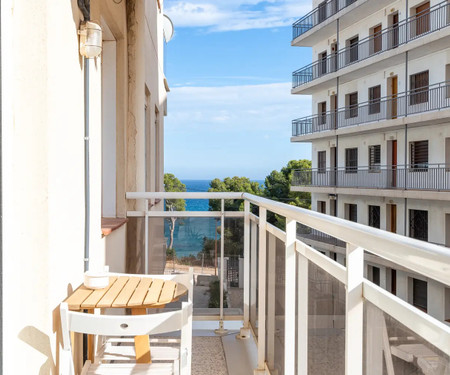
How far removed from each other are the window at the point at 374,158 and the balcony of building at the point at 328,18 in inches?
230

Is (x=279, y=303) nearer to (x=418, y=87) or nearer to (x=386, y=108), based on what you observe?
(x=418, y=87)

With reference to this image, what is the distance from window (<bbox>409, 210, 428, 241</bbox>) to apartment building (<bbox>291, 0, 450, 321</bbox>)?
0.14 ft

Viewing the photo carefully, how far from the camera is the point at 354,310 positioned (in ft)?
3.67

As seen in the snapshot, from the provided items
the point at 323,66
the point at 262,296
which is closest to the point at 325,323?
the point at 262,296

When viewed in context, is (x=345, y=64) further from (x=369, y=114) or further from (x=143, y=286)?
(x=143, y=286)

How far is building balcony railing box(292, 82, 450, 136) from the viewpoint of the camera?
19.0 metres

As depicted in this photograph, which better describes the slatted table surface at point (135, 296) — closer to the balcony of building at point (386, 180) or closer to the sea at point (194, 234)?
the sea at point (194, 234)

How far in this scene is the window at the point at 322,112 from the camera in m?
26.0

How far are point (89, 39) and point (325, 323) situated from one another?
171cm

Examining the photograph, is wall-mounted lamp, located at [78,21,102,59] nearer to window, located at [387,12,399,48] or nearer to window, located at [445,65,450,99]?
window, located at [445,65,450,99]

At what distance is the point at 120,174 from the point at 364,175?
20255 millimetres

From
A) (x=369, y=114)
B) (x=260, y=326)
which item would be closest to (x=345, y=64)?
(x=369, y=114)

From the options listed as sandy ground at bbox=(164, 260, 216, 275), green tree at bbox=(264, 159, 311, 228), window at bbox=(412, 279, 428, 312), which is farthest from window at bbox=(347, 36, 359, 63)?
green tree at bbox=(264, 159, 311, 228)

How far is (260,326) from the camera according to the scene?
2887 millimetres
